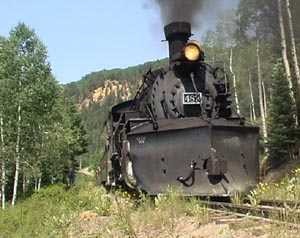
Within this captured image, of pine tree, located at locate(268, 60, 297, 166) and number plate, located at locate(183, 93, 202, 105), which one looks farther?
pine tree, located at locate(268, 60, 297, 166)

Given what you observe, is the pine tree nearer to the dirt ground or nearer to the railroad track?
the railroad track

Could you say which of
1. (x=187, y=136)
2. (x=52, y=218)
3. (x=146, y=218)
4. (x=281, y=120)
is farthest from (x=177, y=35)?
(x=281, y=120)

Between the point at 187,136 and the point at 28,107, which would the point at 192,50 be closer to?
the point at 187,136

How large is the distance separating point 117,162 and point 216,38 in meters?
24.6

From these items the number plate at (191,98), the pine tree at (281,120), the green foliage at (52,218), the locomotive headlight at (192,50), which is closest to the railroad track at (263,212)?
the green foliage at (52,218)

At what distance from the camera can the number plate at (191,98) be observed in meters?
9.16

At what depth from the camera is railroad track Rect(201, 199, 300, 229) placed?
15.6 feet

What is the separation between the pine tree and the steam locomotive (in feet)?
40.2

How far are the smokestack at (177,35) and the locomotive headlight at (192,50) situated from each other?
728 mm

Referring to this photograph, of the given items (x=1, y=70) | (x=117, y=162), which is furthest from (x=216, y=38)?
(x=117, y=162)

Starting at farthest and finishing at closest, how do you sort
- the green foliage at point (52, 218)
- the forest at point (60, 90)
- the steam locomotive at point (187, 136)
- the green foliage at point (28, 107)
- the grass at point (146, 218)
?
the green foliage at point (28, 107), the forest at point (60, 90), the steam locomotive at point (187, 136), the green foliage at point (52, 218), the grass at point (146, 218)

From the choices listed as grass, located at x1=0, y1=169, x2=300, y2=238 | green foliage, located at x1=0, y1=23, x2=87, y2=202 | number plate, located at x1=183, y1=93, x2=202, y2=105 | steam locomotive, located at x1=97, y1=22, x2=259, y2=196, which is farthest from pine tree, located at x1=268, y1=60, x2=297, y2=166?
grass, located at x1=0, y1=169, x2=300, y2=238

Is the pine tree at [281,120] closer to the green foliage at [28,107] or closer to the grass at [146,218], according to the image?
the green foliage at [28,107]

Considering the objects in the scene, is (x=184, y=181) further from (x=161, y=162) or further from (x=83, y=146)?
(x=83, y=146)
